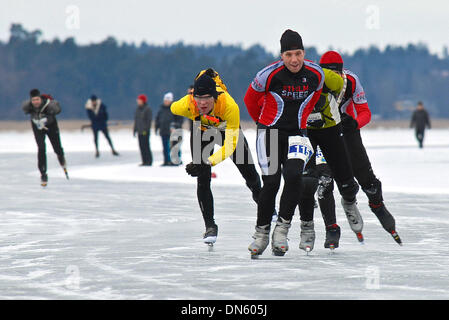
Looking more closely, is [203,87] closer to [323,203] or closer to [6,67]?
[323,203]

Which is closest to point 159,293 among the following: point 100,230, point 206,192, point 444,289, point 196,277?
point 196,277

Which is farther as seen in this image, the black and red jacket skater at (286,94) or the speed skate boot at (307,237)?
the speed skate boot at (307,237)

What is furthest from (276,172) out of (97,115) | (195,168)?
(97,115)

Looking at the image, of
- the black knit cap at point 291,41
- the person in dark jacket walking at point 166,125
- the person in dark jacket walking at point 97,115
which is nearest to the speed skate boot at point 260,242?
the black knit cap at point 291,41

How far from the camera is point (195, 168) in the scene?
812 cm

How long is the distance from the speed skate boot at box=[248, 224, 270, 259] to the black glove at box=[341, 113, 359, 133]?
1125 mm

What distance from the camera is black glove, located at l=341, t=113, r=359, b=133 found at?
26.9 feet

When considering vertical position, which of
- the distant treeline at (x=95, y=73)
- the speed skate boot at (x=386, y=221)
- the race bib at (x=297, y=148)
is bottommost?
the distant treeline at (x=95, y=73)

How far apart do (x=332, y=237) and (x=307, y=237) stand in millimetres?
375

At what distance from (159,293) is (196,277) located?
72 cm

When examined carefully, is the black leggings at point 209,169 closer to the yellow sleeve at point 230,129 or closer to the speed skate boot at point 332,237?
the yellow sleeve at point 230,129

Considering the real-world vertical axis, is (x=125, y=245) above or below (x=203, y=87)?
below

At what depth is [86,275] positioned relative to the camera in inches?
276

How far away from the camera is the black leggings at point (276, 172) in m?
7.60
